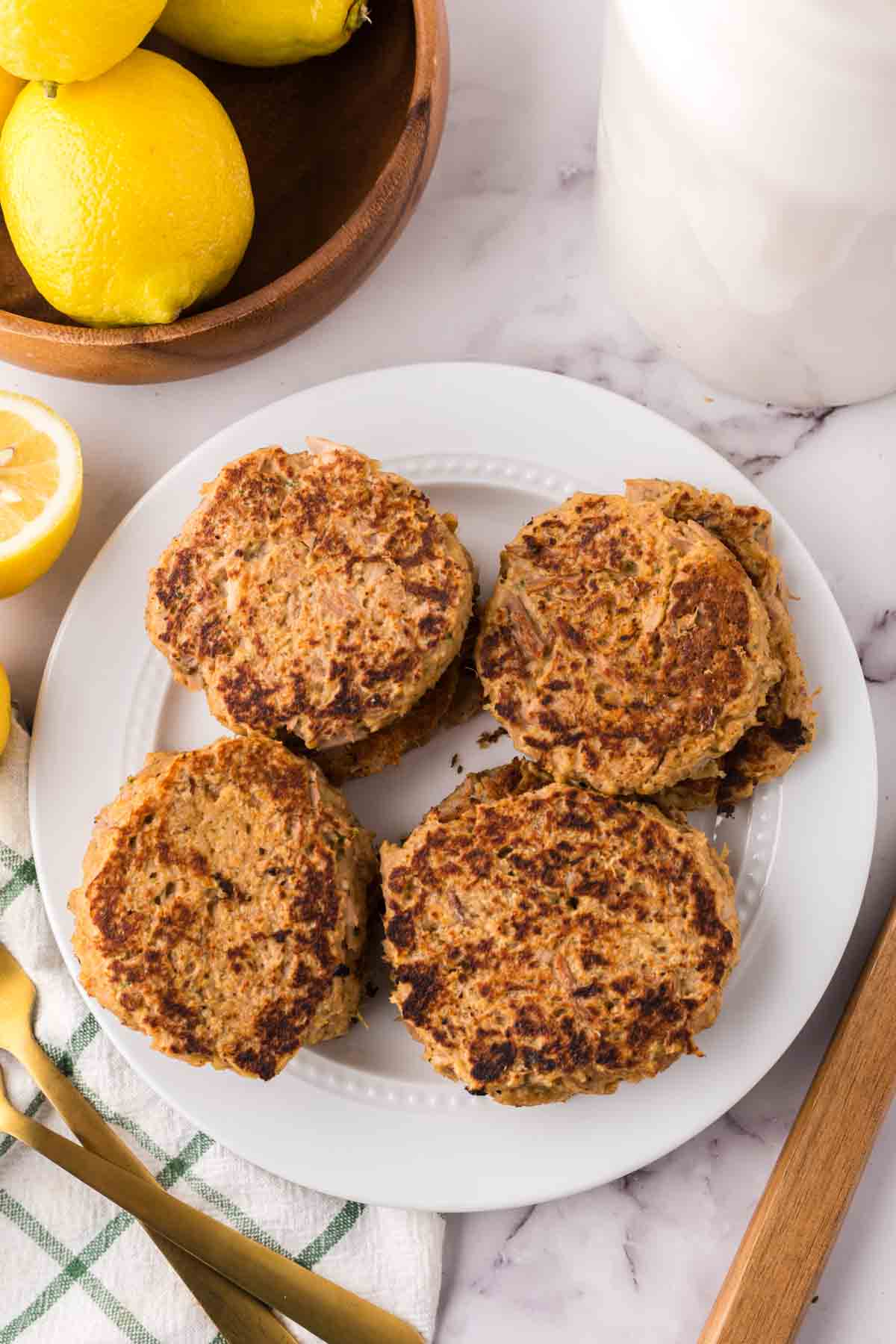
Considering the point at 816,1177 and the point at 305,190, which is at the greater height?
the point at 305,190

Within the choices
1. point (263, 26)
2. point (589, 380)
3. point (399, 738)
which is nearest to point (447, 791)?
point (399, 738)

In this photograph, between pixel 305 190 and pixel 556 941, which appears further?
pixel 305 190

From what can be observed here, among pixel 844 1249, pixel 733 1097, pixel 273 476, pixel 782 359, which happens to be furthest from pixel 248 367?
pixel 844 1249

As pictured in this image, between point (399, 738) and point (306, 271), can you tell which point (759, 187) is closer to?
point (306, 271)

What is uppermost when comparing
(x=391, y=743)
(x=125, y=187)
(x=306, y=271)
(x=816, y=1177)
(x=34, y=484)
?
(x=125, y=187)

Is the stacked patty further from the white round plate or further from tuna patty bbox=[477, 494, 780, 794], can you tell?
the white round plate

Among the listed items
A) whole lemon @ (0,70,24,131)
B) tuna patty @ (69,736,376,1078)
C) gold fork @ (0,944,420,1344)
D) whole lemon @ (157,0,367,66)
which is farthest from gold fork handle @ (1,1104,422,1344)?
whole lemon @ (157,0,367,66)

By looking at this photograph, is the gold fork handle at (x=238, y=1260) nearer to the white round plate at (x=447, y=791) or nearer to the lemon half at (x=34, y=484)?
the white round plate at (x=447, y=791)
